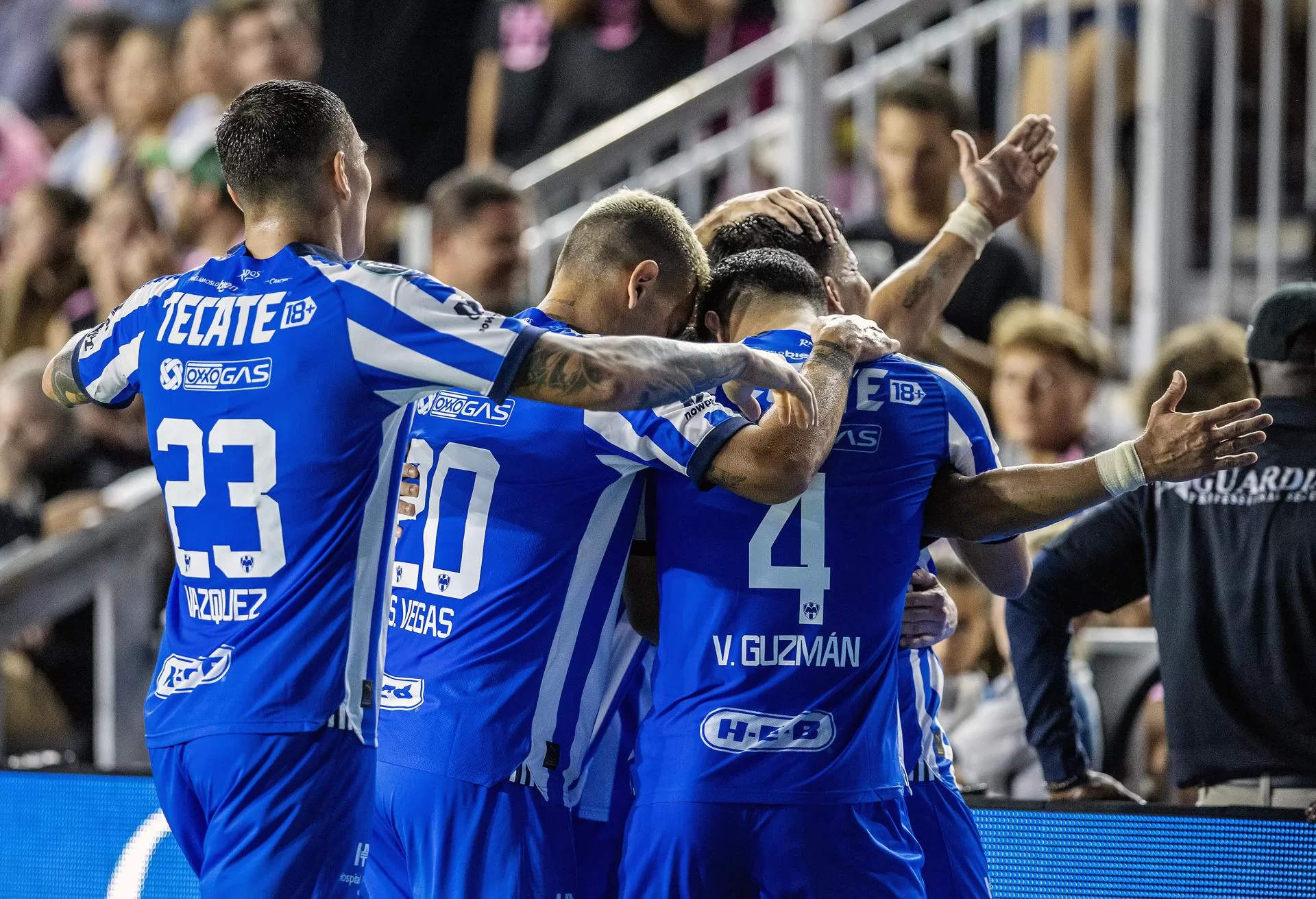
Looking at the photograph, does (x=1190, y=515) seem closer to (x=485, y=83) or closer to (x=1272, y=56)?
(x=1272, y=56)

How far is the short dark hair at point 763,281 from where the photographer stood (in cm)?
349

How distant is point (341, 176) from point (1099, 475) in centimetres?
158

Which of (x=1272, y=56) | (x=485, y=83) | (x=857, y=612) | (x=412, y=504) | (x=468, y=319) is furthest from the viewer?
(x=485, y=83)

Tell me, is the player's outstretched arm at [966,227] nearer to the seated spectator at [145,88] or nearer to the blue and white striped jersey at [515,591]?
the blue and white striped jersey at [515,591]

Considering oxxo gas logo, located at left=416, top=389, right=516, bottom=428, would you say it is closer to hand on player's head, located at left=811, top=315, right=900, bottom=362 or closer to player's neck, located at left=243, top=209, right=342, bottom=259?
player's neck, located at left=243, top=209, right=342, bottom=259

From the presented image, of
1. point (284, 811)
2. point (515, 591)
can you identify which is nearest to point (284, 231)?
point (515, 591)

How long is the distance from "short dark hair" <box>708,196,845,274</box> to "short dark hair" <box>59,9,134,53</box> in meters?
8.37

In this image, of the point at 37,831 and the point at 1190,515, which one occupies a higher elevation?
the point at 1190,515

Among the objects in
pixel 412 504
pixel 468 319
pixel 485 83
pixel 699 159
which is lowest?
pixel 412 504

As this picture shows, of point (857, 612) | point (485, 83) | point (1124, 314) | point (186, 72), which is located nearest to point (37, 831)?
point (857, 612)

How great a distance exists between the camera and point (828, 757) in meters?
3.11

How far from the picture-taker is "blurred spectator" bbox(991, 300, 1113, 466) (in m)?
6.42

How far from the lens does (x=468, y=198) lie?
22.5 ft

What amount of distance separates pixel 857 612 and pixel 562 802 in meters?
0.69
